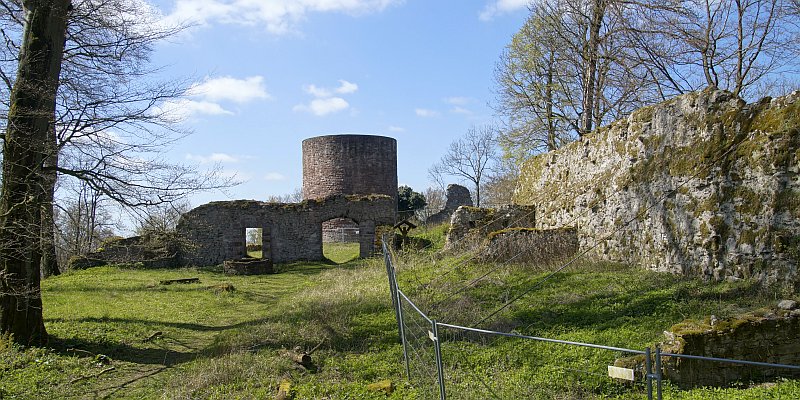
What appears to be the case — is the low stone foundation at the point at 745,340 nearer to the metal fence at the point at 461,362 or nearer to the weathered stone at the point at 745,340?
the weathered stone at the point at 745,340

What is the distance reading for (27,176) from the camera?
26.9 feet

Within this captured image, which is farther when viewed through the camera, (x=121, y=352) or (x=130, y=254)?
(x=130, y=254)

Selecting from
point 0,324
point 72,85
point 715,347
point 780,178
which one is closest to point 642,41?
point 780,178

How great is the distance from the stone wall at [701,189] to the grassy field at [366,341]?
46cm

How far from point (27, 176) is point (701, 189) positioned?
9.89 metres

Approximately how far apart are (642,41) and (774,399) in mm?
15037

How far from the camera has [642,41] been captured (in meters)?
17.4

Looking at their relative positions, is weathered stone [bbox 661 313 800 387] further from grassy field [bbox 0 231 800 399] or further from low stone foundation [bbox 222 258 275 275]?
low stone foundation [bbox 222 258 275 275]

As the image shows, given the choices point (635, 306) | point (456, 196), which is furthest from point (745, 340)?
point (456, 196)

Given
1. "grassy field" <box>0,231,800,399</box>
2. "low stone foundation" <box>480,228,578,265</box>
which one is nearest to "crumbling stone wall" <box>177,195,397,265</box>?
"grassy field" <box>0,231,800,399</box>

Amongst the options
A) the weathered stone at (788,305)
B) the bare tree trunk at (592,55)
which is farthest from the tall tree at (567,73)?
the weathered stone at (788,305)

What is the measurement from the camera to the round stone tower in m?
31.9

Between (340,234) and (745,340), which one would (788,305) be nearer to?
(745,340)

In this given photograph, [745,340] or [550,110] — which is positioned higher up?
[550,110]
